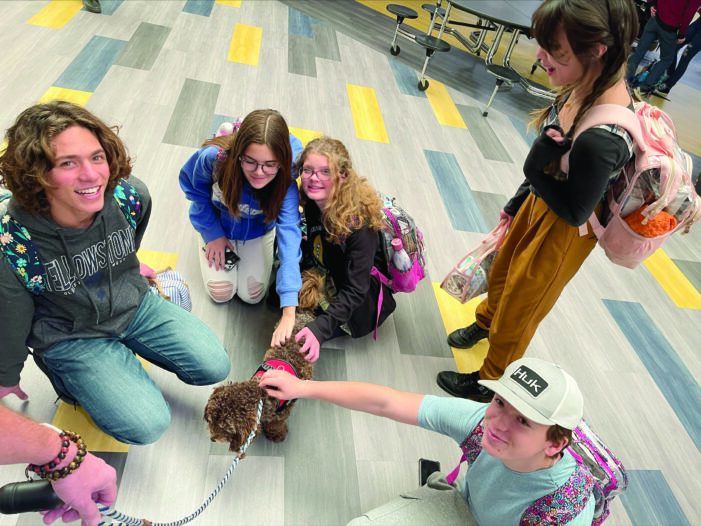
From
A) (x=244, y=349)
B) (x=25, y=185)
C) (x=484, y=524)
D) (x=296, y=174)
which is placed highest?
(x=25, y=185)

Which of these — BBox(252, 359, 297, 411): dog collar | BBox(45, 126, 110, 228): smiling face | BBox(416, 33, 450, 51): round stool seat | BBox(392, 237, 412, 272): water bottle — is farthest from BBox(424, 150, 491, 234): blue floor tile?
BBox(45, 126, 110, 228): smiling face

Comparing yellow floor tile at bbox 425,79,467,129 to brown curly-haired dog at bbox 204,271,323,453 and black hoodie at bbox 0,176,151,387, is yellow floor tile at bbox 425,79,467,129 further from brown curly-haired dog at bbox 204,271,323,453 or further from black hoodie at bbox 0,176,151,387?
black hoodie at bbox 0,176,151,387

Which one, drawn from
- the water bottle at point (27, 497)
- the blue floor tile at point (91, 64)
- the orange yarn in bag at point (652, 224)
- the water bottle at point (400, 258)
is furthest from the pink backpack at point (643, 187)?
the blue floor tile at point (91, 64)

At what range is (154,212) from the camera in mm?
2826

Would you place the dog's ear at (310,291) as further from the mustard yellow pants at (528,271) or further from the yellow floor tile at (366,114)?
the yellow floor tile at (366,114)

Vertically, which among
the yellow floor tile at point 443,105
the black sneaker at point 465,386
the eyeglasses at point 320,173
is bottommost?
the black sneaker at point 465,386

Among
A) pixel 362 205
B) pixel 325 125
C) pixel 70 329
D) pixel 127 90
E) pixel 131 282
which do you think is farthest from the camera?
pixel 325 125

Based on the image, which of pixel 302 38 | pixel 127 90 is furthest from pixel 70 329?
pixel 302 38

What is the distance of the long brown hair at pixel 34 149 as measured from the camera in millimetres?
1345

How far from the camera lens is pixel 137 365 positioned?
72.6 inches

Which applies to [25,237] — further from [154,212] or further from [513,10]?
[513,10]

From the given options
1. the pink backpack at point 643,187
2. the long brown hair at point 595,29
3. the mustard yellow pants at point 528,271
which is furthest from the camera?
the mustard yellow pants at point 528,271

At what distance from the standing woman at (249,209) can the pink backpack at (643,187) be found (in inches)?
42.8

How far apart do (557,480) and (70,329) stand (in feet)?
5.19
